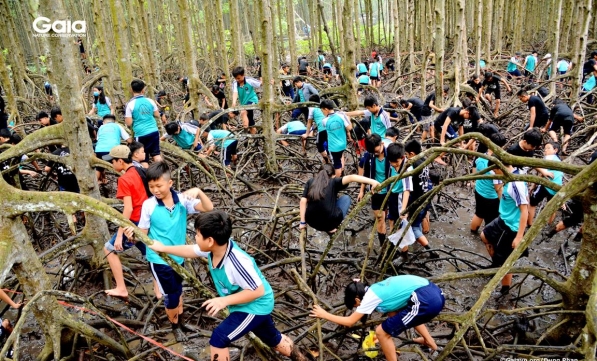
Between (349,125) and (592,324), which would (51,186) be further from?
(592,324)

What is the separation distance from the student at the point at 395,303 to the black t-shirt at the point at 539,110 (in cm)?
614

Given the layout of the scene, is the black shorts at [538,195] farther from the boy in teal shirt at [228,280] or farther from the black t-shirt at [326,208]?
the boy in teal shirt at [228,280]

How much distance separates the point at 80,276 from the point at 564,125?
27.0 ft

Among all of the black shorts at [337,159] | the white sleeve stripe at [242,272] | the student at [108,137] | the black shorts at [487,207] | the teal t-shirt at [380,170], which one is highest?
the student at [108,137]

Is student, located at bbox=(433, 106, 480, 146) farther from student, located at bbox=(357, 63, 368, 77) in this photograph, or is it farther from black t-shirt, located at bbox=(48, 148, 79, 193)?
student, located at bbox=(357, 63, 368, 77)

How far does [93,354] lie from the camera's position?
3.29 meters

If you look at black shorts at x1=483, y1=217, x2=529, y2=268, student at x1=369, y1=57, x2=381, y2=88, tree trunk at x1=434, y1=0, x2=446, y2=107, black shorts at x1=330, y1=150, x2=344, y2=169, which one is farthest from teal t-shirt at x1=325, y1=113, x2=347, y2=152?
student at x1=369, y1=57, x2=381, y2=88

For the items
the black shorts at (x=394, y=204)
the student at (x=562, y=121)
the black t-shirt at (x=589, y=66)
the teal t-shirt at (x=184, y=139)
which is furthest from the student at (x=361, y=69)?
the black shorts at (x=394, y=204)

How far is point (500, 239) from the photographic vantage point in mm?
4371

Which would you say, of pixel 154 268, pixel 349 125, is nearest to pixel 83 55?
pixel 349 125

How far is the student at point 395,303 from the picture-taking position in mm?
3076

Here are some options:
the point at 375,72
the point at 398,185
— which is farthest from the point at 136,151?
the point at 375,72

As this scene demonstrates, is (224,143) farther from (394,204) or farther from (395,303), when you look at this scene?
(395,303)

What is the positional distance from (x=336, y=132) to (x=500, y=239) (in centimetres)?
321
